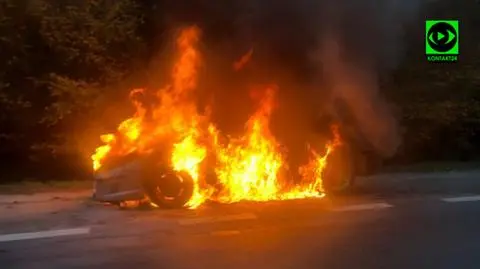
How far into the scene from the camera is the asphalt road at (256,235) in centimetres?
671

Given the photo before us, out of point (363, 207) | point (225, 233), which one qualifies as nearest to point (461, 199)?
point (363, 207)

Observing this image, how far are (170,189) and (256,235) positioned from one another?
2381mm

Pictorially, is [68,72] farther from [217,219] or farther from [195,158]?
[217,219]

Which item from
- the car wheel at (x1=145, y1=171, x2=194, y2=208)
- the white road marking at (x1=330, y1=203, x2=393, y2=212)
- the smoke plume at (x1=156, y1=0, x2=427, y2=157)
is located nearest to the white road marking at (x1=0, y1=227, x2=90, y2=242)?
the car wheel at (x1=145, y1=171, x2=194, y2=208)

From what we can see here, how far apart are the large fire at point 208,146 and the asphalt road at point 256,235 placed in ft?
2.14

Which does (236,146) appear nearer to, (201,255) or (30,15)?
(201,255)

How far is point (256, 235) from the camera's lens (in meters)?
7.86

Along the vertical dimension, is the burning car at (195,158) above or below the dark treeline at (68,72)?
below

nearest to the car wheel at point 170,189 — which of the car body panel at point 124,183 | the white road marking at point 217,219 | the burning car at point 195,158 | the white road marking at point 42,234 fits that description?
the burning car at point 195,158

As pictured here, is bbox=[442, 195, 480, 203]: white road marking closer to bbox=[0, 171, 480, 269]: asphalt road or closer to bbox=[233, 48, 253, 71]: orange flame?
bbox=[0, 171, 480, 269]: asphalt road

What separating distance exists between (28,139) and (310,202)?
614 cm

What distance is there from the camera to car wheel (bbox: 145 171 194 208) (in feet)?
32.4

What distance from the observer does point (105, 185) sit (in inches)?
394

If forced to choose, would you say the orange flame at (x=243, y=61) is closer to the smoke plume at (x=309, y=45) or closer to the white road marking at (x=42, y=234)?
the smoke plume at (x=309, y=45)
